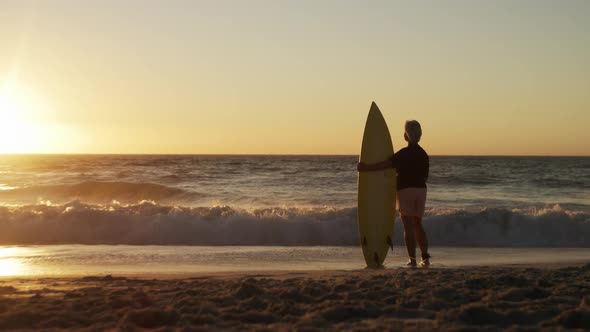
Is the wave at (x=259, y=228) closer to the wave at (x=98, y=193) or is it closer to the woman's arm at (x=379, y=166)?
the woman's arm at (x=379, y=166)

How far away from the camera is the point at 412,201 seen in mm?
6867

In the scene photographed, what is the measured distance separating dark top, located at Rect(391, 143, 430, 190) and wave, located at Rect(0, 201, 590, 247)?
4177 millimetres

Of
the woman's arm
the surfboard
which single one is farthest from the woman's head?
the surfboard

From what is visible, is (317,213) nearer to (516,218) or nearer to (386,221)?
(516,218)

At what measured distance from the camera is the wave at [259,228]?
37.1 ft

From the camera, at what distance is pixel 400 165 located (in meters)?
6.86

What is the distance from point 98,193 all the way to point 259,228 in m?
10.9

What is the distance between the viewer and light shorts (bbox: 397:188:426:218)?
6844 mm

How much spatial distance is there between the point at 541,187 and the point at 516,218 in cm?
1270

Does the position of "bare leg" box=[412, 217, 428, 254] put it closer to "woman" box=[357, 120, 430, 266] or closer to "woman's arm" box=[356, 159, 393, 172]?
"woman" box=[357, 120, 430, 266]

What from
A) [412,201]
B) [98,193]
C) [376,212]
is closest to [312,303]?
[412,201]

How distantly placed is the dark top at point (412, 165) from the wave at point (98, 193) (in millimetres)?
13599

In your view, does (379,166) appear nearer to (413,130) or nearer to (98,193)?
(413,130)

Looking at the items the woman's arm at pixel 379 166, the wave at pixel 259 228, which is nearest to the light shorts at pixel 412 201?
the woman's arm at pixel 379 166
